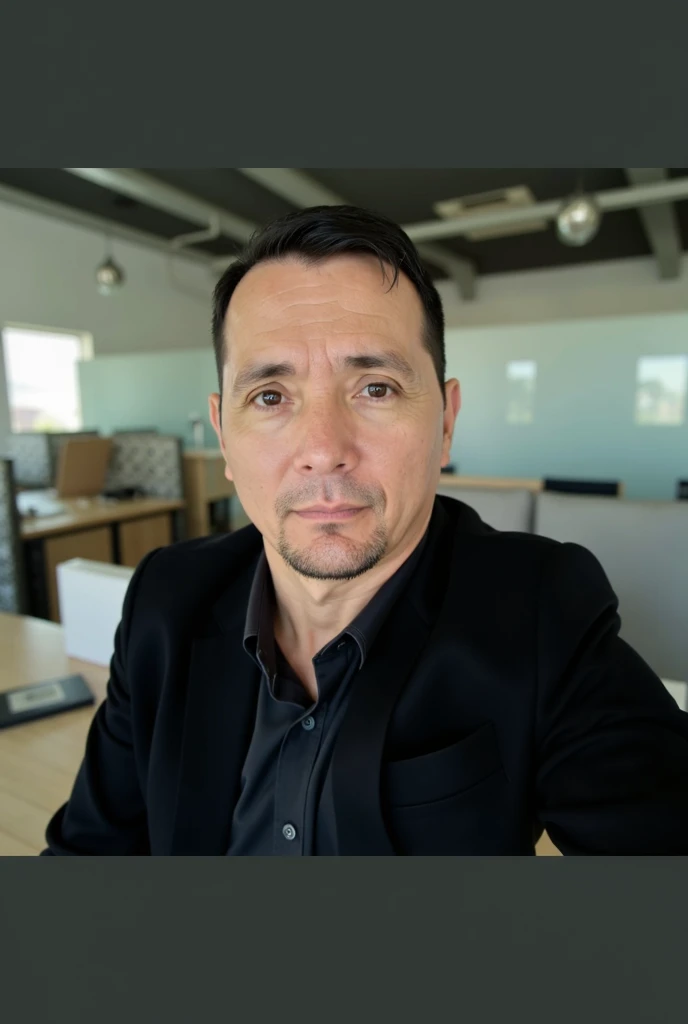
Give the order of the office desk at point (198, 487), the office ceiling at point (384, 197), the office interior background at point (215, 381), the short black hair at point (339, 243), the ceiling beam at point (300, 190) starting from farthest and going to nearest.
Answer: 1. the office ceiling at point (384, 197)
2. the ceiling beam at point (300, 190)
3. the office desk at point (198, 487)
4. the office interior background at point (215, 381)
5. the short black hair at point (339, 243)

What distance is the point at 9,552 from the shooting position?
2139 millimetres

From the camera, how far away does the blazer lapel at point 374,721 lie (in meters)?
0.43

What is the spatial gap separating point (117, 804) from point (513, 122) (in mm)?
687

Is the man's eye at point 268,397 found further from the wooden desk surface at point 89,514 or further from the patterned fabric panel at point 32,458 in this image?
the patterned fabric panel at point 32,458

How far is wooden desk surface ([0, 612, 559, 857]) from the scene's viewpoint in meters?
0.65

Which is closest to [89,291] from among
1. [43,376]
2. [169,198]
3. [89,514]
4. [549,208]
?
[43,376]

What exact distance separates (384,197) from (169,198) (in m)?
1.67

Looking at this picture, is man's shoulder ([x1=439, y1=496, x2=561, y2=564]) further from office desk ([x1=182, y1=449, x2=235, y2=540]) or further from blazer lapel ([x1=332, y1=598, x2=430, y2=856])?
office desk ([x1=182, y1=449, x2=235, y2=540])

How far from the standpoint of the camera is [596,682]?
1.44ft

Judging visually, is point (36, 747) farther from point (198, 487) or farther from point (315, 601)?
point (198, 487)

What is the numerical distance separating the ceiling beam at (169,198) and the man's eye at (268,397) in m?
3.77

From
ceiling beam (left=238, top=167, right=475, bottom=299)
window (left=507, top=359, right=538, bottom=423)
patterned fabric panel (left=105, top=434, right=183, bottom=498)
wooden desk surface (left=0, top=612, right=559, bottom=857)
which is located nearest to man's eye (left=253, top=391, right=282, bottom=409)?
wooden desk surface (left=0, top=612, right=559, bottom=857)

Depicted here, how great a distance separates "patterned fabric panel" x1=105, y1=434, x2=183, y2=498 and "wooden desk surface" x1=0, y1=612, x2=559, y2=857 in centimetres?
214

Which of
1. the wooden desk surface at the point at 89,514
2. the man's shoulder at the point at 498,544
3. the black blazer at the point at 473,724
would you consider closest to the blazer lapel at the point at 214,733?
the black blazer at the point at 473,724
